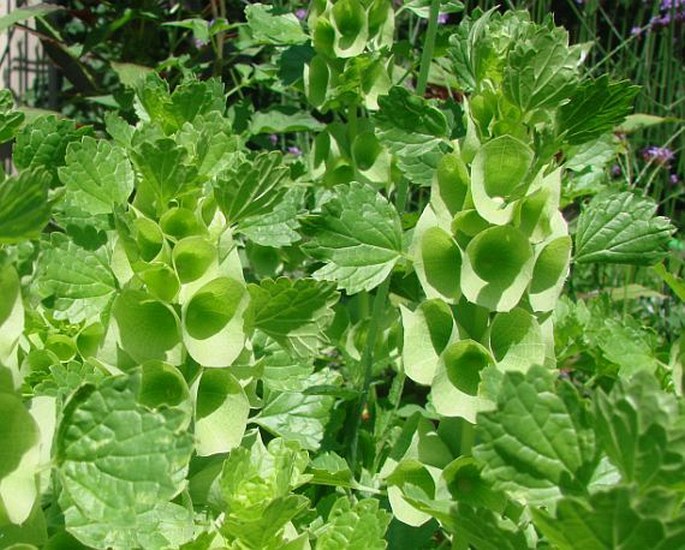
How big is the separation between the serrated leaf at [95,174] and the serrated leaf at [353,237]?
0.13m

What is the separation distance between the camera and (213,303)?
0.50 metres

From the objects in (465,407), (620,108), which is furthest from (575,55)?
(465,407)

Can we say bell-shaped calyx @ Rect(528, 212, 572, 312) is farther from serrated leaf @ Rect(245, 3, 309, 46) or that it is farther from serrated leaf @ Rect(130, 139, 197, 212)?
serrated leaf @ Rect(245, 3, 309, 46)

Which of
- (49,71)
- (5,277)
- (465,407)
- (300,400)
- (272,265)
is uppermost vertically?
(5,277)

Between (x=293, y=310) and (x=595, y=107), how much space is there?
0.71 ft

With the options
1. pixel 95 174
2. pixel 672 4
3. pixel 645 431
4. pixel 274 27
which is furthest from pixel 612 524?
pixel 672 4

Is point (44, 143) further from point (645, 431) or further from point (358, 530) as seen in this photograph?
point (645, 431)

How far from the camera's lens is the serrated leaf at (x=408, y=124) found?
2.11 feet

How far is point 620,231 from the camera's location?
65 centimetres

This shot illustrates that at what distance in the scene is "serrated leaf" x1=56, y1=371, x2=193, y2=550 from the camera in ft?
1.15

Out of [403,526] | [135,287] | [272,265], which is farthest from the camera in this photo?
[272,265]

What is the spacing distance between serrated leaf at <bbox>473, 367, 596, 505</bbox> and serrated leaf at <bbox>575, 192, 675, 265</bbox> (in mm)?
299

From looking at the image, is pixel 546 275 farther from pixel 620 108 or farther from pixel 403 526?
pixel 403 526

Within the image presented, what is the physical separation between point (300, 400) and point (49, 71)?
5.84 ft
